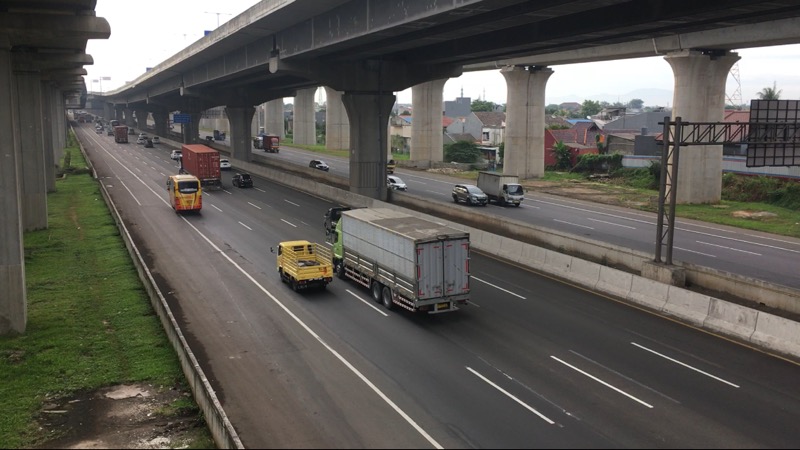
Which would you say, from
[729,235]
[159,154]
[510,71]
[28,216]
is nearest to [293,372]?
[28,216]

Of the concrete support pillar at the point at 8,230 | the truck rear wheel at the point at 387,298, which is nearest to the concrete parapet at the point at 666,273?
the truck rear wheel at the point at 387,298

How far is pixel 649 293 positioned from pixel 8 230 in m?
25.3

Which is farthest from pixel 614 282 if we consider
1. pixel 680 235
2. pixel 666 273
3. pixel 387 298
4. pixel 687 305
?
pixel 680 235

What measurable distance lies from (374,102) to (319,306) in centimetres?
3020

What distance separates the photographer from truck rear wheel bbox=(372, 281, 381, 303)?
27.5m

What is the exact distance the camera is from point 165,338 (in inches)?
904

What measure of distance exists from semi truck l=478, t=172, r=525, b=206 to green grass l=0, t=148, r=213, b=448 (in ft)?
106

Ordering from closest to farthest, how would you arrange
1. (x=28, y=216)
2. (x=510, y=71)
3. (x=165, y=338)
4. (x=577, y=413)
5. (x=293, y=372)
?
(x=577, y=413) → (x=293, y=372) → (x=165, y=338) → (x=28, y=216) → (x=510, y=71)

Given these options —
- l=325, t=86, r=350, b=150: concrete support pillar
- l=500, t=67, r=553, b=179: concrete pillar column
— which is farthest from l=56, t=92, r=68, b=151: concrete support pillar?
l=500, t=67, r=553, b=179: concrete pillar column

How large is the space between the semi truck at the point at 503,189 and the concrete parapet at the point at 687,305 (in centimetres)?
3172

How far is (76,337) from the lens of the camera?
2358cm

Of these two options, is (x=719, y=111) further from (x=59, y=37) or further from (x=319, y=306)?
(x=59, y=37)

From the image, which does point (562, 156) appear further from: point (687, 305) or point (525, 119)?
point (687, 305)

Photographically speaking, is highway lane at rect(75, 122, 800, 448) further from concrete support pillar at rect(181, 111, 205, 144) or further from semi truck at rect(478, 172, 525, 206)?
concrete support pillar at rect(181, 111, 205, 144)
